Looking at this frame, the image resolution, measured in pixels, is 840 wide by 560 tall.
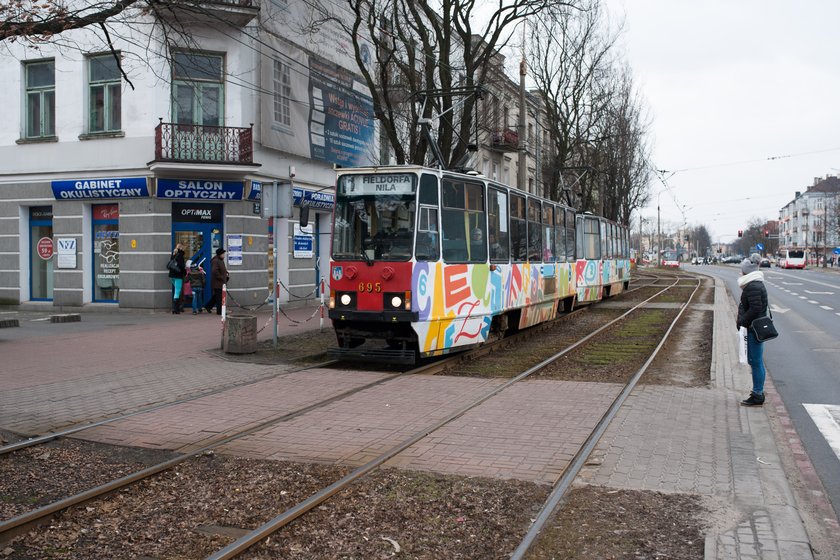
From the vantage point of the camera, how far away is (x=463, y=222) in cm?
1191

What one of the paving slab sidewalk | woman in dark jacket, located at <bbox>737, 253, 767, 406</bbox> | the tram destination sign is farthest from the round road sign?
woman in dark jacket, located at <bbox>737, 253, 767, 406</bbox>

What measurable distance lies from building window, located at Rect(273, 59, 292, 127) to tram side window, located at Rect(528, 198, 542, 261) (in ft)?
28.7

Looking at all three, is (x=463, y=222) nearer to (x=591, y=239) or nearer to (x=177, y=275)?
(x=177, y=275)

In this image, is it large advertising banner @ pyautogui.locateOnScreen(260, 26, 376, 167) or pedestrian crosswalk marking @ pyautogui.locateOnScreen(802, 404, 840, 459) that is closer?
pedestrian crosswalk marking @ pyautogui.locateOnScreen(802, 404, 840, 459)

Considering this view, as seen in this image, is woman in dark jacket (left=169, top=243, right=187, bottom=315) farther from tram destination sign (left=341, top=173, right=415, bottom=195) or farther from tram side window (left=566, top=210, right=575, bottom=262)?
tram side window (left=566, top=210, right=575, bottom=262)

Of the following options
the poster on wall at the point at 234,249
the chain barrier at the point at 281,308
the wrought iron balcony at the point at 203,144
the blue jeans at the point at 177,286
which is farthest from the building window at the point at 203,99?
the chain barrier at the point at 281,308

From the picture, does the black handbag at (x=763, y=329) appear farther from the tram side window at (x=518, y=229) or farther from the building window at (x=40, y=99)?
the building window at (x=40, y=99)

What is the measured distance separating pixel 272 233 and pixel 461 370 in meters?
4.53

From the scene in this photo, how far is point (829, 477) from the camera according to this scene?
19.5 ft

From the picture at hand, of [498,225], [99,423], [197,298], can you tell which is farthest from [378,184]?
[197,298]

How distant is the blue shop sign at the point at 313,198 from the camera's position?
22.7 meters

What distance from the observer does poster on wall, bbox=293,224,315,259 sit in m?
22.7

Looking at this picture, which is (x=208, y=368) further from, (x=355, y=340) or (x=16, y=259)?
(x=16, y=259)

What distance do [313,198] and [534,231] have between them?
9.65m
